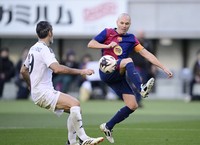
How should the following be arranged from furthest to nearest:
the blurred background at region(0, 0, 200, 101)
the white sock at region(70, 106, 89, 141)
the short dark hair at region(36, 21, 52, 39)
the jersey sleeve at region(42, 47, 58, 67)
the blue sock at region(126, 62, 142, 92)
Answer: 1. the blurred background at region(0, 0, 200, 101)
2. the blue sock at region(126, 62, 142, 92)
3. the short dark hair at region(36, 21, 52, 39)
4. the white sock at region(70, 106, 89, 141)
5. the jersey sleeve at region(42, 47, 58, 67)

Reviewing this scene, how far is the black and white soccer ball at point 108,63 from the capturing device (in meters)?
14.0

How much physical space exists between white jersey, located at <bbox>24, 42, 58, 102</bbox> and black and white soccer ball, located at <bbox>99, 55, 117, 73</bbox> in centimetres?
164

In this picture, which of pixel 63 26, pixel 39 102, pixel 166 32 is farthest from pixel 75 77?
pixel 39 102

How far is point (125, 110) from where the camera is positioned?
14445 millimetres

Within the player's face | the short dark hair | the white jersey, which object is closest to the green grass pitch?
the white jersey

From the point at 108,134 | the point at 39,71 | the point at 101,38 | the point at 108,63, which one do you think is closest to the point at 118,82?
the point at 108,63

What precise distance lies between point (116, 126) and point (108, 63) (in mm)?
4288

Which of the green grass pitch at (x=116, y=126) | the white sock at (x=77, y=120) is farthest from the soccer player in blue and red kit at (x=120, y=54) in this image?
the white sock at (x=77, y=120)

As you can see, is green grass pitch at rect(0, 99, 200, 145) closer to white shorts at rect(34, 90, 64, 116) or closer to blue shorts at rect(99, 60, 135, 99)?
blue shorts at rect(99, 60, 135, 99)

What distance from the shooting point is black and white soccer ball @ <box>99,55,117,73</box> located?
46.1ft

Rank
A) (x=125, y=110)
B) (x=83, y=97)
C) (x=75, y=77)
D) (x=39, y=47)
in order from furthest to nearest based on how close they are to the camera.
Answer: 1. (x=75, y=77)
2. (x=83, y=97)
3. (x=125, y=110)
4. (x=39, y=47)

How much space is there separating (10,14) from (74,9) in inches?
115

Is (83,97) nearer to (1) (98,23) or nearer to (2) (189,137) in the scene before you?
(1) (98,23)

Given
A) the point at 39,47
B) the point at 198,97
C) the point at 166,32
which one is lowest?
the point at 198,97
